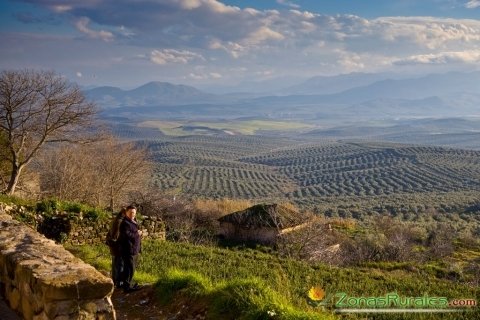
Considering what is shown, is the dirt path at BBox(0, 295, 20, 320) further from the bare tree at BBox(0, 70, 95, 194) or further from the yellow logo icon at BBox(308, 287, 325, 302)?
the bare tree at BBox(0, 70, 95, 194)

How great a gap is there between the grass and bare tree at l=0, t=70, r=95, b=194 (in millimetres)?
12634

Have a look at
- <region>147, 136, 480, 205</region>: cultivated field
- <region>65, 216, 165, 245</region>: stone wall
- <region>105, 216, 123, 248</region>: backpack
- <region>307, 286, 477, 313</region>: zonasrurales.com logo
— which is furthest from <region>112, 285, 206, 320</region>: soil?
<region>147, 136, 480, 205</region>: cultivated field

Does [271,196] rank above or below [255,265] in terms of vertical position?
below

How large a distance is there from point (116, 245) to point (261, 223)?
62.9 ft

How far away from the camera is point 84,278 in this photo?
5.49 m

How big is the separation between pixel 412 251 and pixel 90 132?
2285cm

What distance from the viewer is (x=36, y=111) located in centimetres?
2650

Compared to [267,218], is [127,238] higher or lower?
higher

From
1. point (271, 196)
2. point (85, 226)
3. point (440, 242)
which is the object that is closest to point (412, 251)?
point (440, 242)

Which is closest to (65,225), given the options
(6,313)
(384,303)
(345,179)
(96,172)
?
(6,313)

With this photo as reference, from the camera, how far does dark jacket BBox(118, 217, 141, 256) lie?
909 cm

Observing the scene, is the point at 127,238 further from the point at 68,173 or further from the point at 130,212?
the point at 68,173

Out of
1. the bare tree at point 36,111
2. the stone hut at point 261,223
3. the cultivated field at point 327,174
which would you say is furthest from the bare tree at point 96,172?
the cultivated field at point 327,174

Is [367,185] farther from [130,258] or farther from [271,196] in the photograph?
[130,258]
